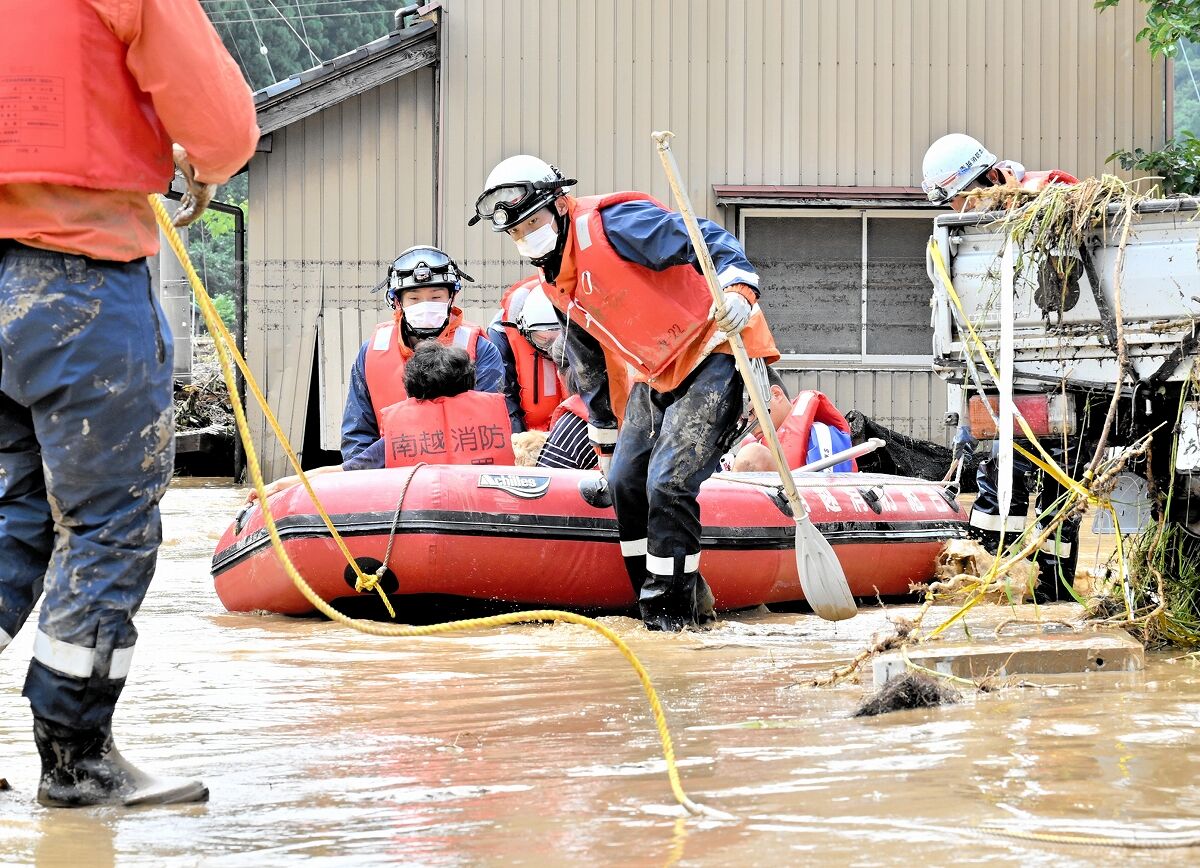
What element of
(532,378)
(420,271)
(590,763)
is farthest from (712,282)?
(532,378)

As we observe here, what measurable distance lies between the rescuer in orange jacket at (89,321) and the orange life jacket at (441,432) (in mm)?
3633

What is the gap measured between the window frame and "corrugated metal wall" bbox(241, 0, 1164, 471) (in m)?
0.23

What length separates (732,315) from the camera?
5.41 m

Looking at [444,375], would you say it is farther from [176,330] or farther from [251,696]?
[176,330]

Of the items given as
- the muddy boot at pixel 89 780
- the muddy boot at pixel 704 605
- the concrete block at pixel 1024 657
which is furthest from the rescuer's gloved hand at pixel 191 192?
the muddy boot at pixel 704 605

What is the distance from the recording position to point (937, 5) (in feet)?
44.4

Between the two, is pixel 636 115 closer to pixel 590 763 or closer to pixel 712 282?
pixel 712 282

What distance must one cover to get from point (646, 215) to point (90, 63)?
3015 mm

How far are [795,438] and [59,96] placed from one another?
5415 millimetres

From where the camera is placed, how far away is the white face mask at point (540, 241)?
19.4 feet

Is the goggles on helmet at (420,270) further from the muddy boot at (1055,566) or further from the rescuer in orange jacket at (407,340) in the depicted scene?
the muddy boot at (1055,566)

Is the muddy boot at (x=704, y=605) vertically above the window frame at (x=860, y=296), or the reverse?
the window frame at (x=860, y=296)

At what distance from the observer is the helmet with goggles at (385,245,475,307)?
7.80 m

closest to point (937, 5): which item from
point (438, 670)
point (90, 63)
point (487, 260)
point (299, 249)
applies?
point (487, 260)
